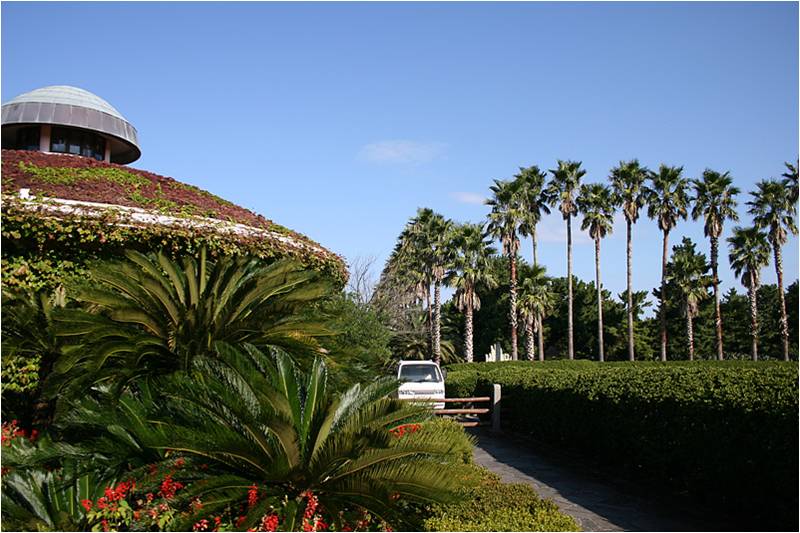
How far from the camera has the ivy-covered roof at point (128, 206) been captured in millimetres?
9109

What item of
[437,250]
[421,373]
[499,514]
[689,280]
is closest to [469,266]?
[437,250]

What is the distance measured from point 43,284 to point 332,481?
587 centimetres

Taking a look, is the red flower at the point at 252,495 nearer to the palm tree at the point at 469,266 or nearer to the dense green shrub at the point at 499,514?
the dense green shrub at the point at 499,514

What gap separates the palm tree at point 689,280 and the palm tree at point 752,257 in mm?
2575

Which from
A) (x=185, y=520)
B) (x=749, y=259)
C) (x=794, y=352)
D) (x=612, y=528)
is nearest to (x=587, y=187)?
(x=749, y=259)

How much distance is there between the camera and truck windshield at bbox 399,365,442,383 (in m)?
18.9

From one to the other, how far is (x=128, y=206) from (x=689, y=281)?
141 feet

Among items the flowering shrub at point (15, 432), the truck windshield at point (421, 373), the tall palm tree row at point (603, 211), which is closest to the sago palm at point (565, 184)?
the tall palm tree row at point (603, 211)

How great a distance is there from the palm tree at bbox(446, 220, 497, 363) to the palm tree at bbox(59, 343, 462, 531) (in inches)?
1399

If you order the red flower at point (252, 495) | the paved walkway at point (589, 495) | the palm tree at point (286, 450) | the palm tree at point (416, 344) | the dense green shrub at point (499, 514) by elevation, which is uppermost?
the palm tree at point (416, 344)

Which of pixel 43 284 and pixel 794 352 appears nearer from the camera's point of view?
pixel 43 284

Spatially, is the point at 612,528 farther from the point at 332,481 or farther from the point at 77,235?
the point at 77,235

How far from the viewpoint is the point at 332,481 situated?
18.6 ft

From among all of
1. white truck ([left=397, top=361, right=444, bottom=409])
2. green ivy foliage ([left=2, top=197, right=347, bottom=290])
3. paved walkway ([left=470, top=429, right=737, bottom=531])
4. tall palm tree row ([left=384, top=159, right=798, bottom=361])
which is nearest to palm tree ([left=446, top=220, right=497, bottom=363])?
tall palm tree row ([left=384, top=159, right=798, bottom=361])
